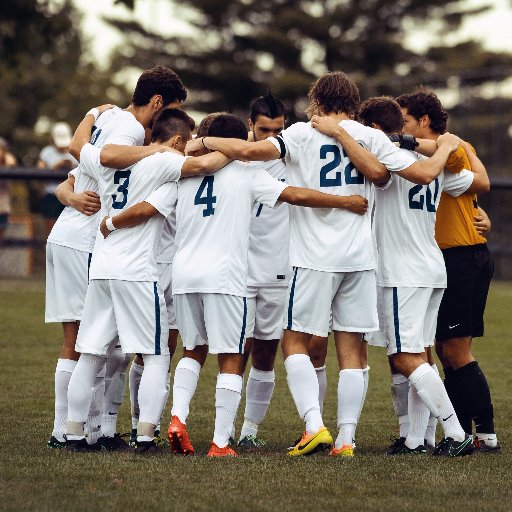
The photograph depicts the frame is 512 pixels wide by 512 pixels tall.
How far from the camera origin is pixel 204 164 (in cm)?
704

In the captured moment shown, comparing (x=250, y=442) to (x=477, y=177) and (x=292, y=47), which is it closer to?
(x=477, y=177)

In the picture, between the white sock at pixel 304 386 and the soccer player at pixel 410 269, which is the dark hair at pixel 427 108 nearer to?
the soccer player at pixel 410 269

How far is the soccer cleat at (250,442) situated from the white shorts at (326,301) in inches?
40.3

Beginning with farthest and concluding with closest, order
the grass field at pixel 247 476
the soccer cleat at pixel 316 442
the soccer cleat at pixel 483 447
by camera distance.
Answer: the soccer cleat at pixel 483 447, the soccer cleat at pixel 316 442, the grass field at pixel 247 476

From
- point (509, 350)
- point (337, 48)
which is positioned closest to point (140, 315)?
point (509, 350)

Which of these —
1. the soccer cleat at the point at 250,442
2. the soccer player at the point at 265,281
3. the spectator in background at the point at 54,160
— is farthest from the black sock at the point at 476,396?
the spectator in background at the point at 54,160

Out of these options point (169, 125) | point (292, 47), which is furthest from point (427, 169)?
point (292, 47)

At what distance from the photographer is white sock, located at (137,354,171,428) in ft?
23.2

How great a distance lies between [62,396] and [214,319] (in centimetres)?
113

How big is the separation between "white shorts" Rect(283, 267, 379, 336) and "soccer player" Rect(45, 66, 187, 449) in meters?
1.22

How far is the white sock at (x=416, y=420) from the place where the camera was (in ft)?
24.7

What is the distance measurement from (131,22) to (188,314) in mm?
40233

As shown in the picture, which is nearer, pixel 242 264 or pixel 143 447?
pixel 143 447

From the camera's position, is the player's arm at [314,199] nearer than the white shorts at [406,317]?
Yes
